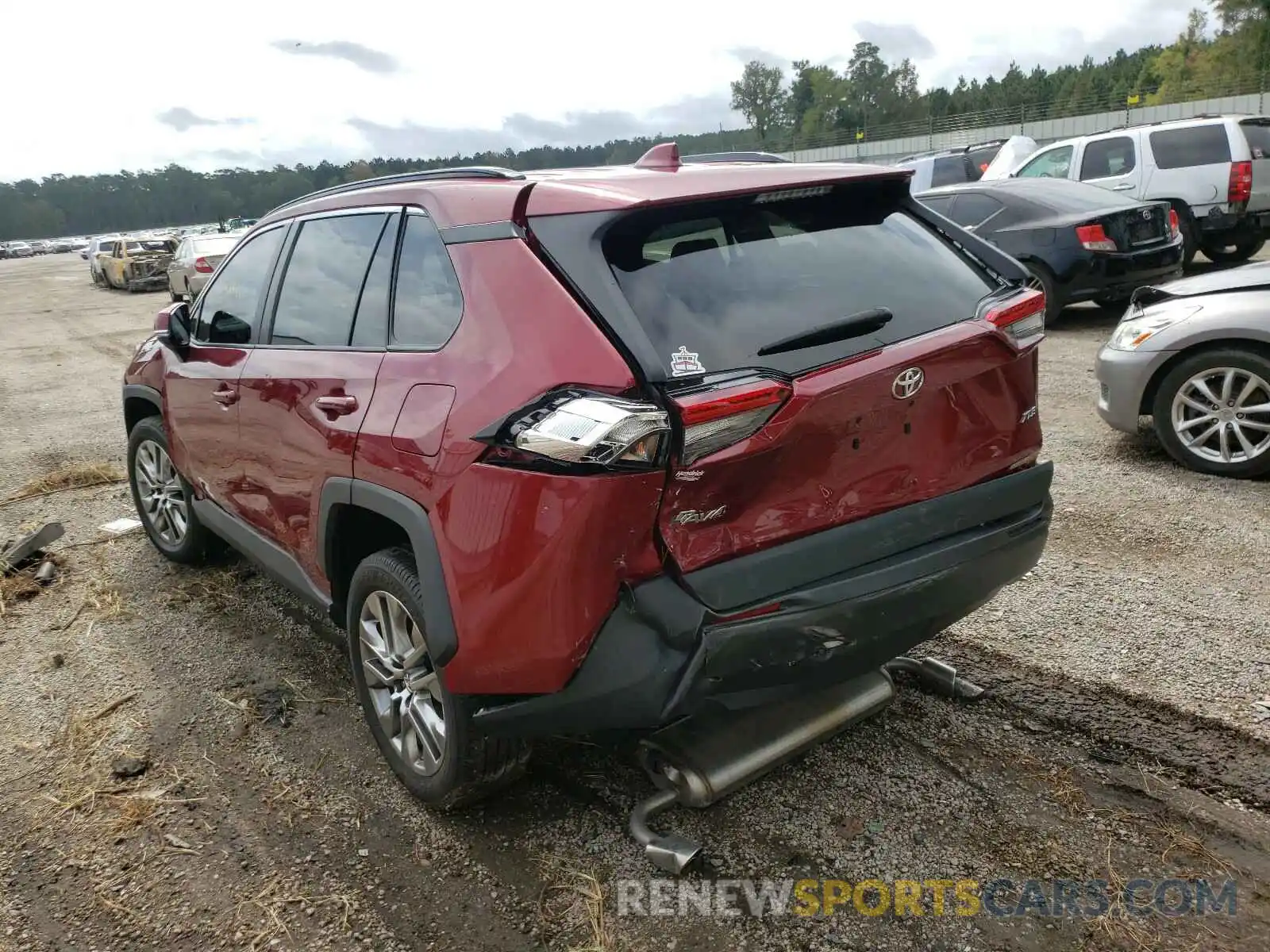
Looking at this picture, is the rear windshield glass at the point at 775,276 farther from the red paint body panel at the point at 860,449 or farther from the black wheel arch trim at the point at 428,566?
the black wheel arch trim at the point at 428,566

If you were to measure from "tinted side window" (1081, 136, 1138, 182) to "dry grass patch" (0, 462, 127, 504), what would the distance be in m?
11.9

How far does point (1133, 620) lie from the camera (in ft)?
12.4

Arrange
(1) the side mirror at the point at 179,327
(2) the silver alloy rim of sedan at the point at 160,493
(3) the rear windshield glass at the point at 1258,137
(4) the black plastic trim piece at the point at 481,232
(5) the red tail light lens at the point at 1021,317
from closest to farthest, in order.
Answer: (4) the black plastic trim piece at the point at 481,232 < (5) the red tail light lens at the point at 1021,317 < (1) the side mirror at the point at 179,327 < (2) the silver alloy rim of sedan at the point at 160,493 < (3) the rear windshield glass at the point at 1258,137

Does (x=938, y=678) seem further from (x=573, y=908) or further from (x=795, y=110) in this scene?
(x=795, y=110)

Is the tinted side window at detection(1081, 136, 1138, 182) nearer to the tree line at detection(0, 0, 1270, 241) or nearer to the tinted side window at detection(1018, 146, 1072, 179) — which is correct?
the tinted side window at detection(1018, 146, 1072, 179)

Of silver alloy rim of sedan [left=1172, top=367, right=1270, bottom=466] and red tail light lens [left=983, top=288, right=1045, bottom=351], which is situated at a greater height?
red tail light lens [left=983, top=288, right=1045, bottom=351]

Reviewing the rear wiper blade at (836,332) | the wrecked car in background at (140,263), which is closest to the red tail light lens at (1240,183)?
the rear wiper blade at (836,332)

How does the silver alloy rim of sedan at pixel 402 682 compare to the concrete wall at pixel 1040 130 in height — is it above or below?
below

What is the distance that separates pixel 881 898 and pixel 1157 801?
0.92 m

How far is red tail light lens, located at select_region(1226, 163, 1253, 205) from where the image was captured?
1144 cm

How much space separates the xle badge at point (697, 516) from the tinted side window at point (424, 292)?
82cm

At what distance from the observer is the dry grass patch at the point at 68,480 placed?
6709 millimetres

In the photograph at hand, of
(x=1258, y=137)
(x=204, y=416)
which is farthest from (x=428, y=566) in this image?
(x=1258, y=137)

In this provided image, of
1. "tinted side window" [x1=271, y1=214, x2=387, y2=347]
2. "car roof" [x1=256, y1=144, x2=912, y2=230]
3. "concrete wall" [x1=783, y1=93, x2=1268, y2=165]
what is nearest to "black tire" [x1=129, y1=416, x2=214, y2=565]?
"tinted side window" [x1=271, y1=214, x2=387, y2=347]
